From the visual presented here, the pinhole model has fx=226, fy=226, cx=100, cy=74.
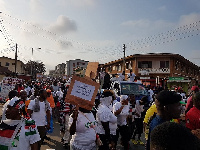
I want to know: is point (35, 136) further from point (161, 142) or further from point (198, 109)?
point (198, 109)

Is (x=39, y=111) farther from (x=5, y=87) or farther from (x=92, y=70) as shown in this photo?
(x=5, y=87)

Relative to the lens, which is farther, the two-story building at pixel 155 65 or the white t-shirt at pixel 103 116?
the two-story building at pixel 155 65

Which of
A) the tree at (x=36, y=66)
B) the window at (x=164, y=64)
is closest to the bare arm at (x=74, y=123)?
the window at (x=164, y=64)

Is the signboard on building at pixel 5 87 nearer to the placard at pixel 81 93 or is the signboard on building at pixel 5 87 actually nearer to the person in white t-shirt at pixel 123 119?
the person in white t-shirt at pixel 123 119

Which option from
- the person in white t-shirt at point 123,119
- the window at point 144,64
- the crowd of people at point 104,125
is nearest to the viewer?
the crowd of people at point 104,125

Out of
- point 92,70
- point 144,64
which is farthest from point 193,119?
point 144,64

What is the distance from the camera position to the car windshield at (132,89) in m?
11.8

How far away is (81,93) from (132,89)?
8.67 metres

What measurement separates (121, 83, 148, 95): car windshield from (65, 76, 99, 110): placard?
8095 mm

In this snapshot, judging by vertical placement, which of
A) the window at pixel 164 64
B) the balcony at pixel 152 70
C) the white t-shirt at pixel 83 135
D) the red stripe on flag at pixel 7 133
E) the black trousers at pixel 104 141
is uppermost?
the window at pixel 164 64

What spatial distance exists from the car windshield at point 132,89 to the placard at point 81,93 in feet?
26.6

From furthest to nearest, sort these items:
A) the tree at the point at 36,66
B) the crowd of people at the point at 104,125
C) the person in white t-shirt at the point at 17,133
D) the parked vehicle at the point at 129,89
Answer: the tree at the point at 36,66, the parked vehicle at the point at 129,89, the person in white t-shirt at the point at 17,133, the crowd of people at the point at 104,125

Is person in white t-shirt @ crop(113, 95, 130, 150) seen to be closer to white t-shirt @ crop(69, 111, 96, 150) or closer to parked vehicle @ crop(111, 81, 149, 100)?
white t-shirt @ crop(69, 111, 96, 150)

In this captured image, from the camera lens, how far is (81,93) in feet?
11.9
